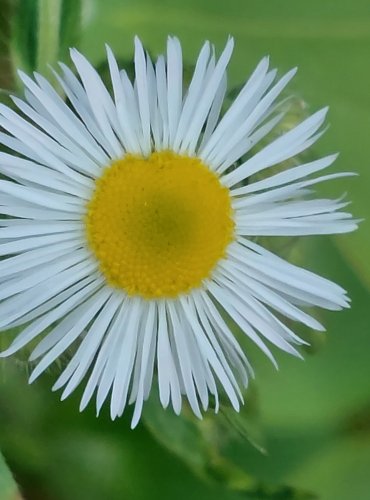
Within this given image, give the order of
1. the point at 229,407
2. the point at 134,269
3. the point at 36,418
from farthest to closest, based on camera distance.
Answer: the point at 36,418 → the point at 229,407 → the point at 134,269

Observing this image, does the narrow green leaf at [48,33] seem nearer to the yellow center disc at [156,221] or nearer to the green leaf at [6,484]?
the yellow center disc at [156,221]

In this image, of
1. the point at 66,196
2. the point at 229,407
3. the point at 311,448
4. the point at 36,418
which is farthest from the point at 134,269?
the point at 311,448

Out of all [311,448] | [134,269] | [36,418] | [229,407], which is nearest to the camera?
[134,269]

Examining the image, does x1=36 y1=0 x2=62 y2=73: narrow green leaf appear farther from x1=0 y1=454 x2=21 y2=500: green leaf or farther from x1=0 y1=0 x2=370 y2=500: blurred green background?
x1=0 y1=454 x2=21 y2=500: green leaf

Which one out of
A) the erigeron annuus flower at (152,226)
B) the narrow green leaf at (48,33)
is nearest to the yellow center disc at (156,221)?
the erigeron annuus flower at (152,226)

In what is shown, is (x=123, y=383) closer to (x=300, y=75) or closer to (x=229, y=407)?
(x=229, y=407)

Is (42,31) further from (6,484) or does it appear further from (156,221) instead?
(6,484)
